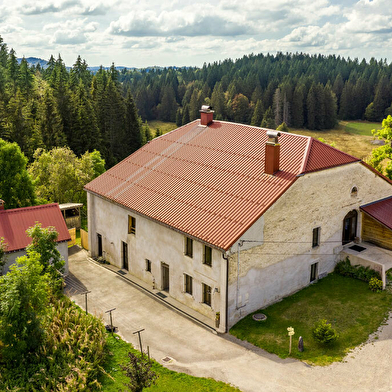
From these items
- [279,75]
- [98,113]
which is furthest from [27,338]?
[279,75]

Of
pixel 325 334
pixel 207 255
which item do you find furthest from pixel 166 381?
pixel 325 334

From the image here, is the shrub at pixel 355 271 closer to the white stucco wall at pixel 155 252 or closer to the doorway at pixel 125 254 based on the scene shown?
the white stucco wall at pixel 155 252

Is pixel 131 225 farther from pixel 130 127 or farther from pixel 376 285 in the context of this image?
pixel 130 127

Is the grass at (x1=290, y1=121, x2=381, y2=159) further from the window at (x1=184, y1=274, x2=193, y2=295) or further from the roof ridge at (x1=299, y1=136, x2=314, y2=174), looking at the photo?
the window at (x1=184, y1=274, x2=193, y2=295)

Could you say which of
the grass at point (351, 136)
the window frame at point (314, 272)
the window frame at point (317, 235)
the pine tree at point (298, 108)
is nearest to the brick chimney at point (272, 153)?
the window frame at point (317, 235)

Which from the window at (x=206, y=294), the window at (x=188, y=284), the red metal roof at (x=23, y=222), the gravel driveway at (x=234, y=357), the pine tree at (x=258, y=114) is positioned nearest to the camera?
the gravel driveway at (x=234, y=357)

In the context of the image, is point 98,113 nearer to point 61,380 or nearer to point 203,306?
point 203,306
